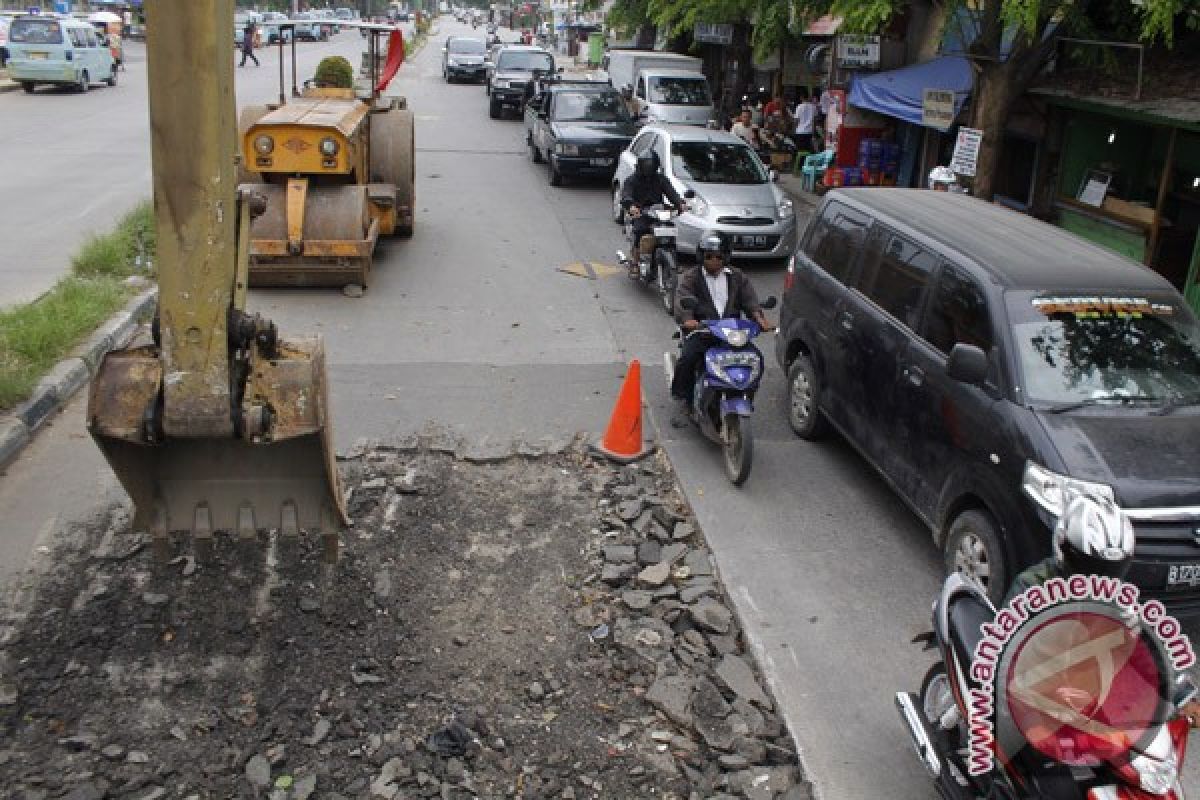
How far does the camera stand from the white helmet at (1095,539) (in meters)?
3.44

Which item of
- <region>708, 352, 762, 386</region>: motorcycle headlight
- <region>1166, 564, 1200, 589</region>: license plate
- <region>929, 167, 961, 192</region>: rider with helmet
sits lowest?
<region>1166, 564, 1200, 589</region>: license plate

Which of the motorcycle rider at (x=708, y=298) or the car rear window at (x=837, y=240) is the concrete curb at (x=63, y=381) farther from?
the car rear window at (x=837, y=240)

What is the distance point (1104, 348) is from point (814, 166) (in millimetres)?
14477

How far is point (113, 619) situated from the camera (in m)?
5.70

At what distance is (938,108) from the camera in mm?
15016

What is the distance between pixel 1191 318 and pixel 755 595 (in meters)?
3.20

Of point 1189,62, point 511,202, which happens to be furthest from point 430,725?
point 511,202

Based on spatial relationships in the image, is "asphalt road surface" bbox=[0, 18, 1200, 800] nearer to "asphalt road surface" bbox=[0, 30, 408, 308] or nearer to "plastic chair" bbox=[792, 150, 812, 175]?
"asphalt road surface" bbox=[0, 30, 408, 308]

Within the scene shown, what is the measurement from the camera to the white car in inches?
555

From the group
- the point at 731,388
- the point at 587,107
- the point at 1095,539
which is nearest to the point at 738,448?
the point at 731,388

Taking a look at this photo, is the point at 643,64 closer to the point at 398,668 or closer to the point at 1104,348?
the point at 1104,348

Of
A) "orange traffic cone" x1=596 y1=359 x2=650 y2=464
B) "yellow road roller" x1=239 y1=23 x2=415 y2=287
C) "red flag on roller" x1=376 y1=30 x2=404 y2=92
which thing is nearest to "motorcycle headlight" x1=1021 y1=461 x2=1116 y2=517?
"orange traffic cone" x1=596 y1=359 x2=650 y2=464

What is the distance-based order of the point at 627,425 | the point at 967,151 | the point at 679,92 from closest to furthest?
the point at 627,425 → the point at 967,151 → the point at 679,92

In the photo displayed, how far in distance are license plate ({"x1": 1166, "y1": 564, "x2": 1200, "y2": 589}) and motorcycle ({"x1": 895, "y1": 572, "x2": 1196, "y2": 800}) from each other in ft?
5.07
